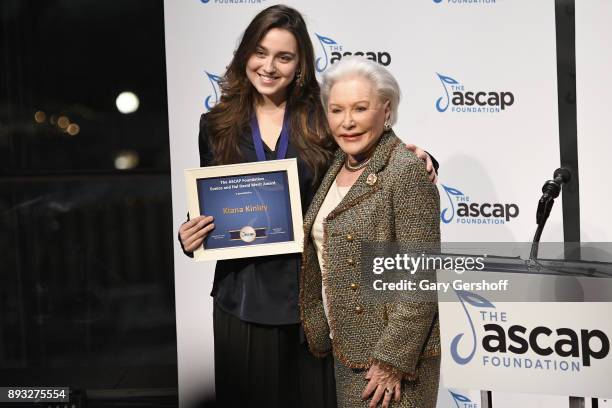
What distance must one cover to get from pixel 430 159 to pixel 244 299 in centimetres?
90

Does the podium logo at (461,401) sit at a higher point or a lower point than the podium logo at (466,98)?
lower

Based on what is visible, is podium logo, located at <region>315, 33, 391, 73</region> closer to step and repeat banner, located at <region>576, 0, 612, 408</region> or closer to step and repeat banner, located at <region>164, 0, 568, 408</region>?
step and repeat banner, located at <region>164, 0, 568, 408</region>

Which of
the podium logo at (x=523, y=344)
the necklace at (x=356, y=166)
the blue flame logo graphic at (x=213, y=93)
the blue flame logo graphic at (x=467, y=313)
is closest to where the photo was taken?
the podium logo at (x=523, y=344)

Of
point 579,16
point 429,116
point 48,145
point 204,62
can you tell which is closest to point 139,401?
point 48,145

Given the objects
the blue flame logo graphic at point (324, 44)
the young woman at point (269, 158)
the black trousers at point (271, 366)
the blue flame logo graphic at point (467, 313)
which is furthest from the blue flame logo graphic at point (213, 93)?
the blue flame logo graphic at point (467, 313)

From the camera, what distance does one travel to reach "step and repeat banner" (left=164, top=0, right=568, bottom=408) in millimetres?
4141

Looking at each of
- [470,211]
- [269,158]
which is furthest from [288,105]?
[470,211]

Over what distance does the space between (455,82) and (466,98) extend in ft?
0.35

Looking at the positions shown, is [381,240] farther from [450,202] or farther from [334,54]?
[334,54]

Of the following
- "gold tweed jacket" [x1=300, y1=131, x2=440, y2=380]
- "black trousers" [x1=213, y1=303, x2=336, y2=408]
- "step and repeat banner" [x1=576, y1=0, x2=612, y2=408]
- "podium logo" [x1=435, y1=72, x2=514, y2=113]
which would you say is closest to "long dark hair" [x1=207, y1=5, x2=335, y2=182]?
"gold tweed jacket" [x1=300, y1=131, x2=440, y2=380]

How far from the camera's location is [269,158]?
3.02 meters

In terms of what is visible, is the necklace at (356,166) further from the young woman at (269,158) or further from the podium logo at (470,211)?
the podium logo at (470,211)

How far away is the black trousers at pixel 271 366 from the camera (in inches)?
119

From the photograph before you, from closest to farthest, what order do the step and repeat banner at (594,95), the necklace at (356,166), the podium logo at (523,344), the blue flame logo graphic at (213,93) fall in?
the podium logo at (523,344) → the necklace at (356,166) → the step and repeat banner at (594,95) → the blue flame logo graphic at (213,93)
